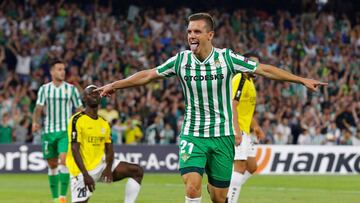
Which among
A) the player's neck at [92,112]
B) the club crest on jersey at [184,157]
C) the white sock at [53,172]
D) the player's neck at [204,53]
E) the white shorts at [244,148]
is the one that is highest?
the player's neck at [204,53]

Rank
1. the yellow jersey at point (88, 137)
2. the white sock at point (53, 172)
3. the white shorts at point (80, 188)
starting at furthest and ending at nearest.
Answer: the white sock at point (53, 172)
the yellow jersey at point (88, 137)
the white shorts at point (80, 188)

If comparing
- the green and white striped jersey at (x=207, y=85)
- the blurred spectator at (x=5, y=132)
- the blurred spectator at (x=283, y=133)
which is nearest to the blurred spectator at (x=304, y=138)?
the blurred spectator at (x=283, y=133)

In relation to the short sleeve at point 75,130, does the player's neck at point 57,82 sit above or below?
above

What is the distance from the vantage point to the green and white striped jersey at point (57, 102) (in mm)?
16828

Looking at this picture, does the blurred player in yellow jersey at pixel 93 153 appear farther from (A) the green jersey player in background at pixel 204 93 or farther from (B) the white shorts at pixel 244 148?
(A) the green jersey player in background at pixel 204 93

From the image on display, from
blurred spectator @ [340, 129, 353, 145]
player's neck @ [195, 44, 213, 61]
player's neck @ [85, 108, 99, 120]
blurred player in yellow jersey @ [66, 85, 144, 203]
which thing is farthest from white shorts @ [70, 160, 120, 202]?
blurred spectator @ [340, 129, 353, 145]

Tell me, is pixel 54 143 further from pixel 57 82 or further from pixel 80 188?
pixel 80 188

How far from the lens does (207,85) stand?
388 inches

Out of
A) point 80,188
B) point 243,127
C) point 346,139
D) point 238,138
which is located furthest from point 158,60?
point 80,188

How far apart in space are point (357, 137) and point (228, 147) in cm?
1768

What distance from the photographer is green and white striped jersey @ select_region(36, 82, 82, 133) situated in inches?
663

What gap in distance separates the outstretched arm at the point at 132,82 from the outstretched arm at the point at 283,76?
3.46 ft

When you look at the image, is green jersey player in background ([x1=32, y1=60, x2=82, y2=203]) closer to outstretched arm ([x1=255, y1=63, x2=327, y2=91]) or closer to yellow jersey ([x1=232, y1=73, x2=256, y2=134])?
yellow jersey ([x1=232, y1=73, x2=256, y2=134])

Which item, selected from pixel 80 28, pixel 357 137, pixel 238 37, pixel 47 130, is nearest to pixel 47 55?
pixel 80 28
